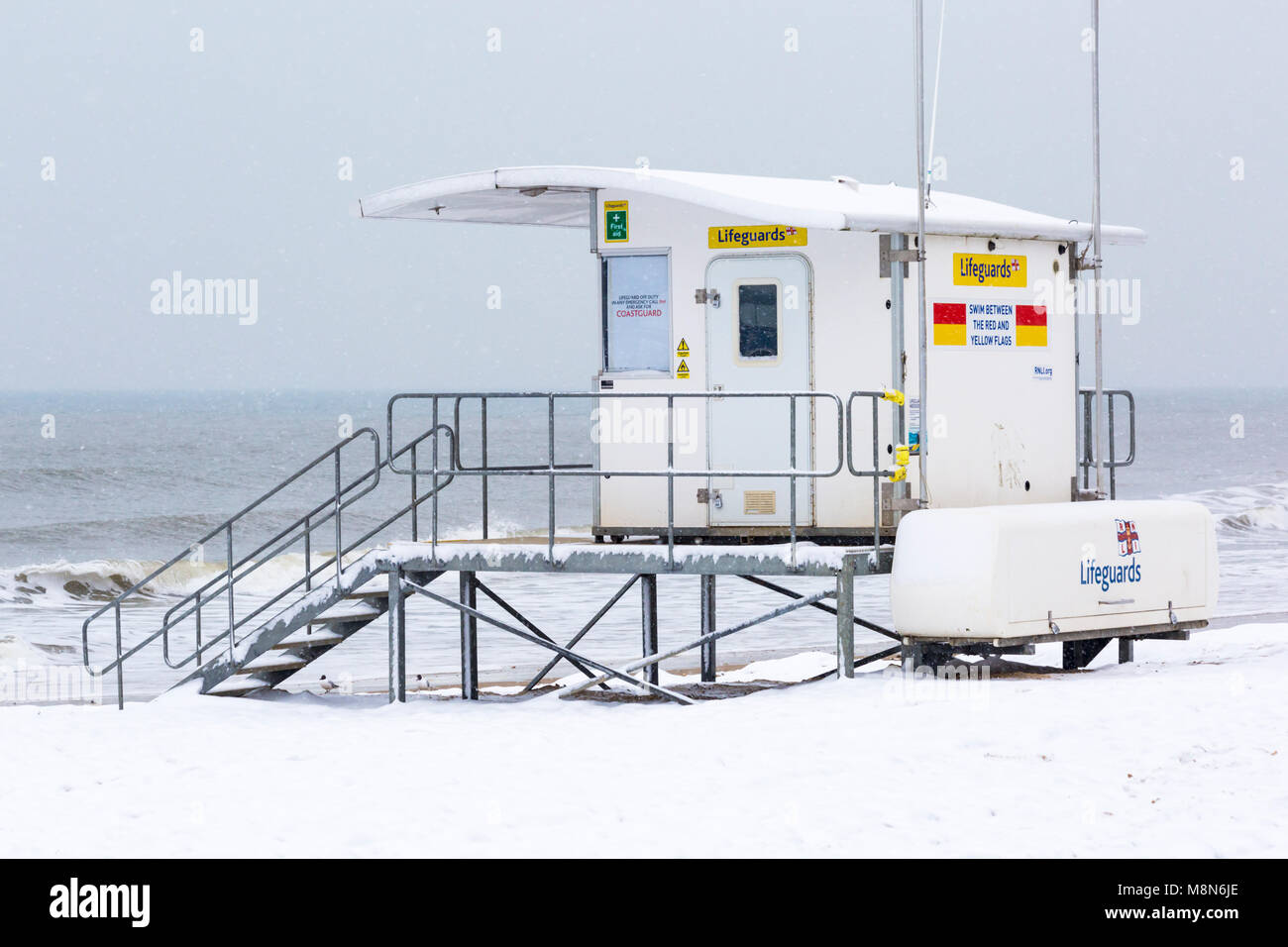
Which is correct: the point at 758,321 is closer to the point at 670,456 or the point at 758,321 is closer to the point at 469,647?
the point at 670,456

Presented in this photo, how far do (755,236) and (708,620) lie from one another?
3685 mm

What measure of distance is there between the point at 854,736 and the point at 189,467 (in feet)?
196

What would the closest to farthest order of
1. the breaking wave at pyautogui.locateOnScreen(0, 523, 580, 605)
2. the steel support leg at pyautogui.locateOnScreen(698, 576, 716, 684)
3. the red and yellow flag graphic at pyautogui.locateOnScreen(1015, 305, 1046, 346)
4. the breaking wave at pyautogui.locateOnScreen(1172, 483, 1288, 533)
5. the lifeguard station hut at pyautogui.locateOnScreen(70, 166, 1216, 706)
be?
1. the lifeguard station hut at pyautogui.locateOnScreen(70, 166, 1216, 706)
2. the red and yellow flag graphic at pyautogui.locateOnScreen(1015, 305, 1046, 346)
3. the steel support leg at pyautogui.locateOnScreen(698, 576, 716, 684)
4. the breaking wave at pyautogui.locateOnScreen(0, 523, 580, 605)
5. the breaking wave at pyautogui.locateOnScreen(1172, 483, 1288, 533)

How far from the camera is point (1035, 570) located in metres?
11.6

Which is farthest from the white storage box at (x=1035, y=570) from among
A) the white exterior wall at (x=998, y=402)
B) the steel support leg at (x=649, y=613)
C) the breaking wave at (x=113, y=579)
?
the breaking wave at (x=113, y=579)

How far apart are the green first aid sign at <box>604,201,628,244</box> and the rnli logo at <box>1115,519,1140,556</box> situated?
13.6ft

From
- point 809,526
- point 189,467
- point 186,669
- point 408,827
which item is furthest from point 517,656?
point 189,467

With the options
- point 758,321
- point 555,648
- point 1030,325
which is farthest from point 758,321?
point 555,648

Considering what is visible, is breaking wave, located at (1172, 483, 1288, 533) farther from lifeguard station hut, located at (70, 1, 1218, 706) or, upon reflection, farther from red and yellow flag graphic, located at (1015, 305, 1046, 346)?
lifeguard station hut, located at (70, 1, 1218, 706)

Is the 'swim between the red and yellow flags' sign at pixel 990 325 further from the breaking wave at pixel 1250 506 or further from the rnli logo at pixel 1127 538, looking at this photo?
the breaking wave at pixel 1250 506

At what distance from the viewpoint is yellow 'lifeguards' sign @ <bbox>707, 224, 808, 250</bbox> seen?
12.6m

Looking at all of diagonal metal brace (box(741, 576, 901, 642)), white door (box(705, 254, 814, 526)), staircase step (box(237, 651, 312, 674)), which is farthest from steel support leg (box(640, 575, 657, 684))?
staircase step (box(237, 651, 312, 674))

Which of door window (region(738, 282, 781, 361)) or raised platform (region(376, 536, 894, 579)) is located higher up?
door window (region(738, 282, 781, 361))
